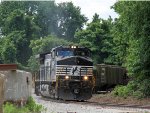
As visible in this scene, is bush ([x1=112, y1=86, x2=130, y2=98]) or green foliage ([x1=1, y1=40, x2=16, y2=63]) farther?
green foliage ([x1=1, y1=40, x2=16, y2=63])

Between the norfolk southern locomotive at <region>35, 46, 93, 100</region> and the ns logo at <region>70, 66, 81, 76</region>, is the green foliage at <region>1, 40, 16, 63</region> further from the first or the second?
the ns logo at <region>70, 66, 81, 76</region>

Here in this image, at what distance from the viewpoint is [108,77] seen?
3653 centimetres

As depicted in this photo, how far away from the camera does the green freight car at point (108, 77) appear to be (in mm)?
35753

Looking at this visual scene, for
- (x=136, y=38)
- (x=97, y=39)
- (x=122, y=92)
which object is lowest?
(x=122, y=92)

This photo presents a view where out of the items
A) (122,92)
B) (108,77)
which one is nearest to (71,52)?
(122,92)

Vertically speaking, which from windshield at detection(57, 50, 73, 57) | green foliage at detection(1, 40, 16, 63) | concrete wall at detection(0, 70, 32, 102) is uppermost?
green foliage at detection(1, 40, 16, 63)

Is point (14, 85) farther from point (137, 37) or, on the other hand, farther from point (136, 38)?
point (136, 38)

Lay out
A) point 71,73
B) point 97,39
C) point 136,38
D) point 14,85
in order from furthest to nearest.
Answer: point 97,39 → point 136,38 → point 71,73 → point 14,85

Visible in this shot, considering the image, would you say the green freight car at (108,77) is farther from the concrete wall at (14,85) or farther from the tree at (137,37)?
the concrete wall at (14,85)

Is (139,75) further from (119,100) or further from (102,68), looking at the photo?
(102,68)

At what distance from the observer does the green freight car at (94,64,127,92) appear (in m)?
35.8

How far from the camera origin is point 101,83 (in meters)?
36.2

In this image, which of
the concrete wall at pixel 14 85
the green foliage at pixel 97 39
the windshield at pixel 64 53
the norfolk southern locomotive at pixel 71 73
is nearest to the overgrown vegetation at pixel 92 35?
the green foliage at pixel 97 39

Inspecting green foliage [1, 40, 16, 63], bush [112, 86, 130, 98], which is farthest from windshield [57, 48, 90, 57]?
green foliage [1, 40, 16, 63]
